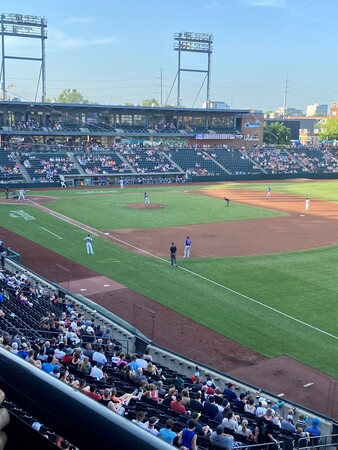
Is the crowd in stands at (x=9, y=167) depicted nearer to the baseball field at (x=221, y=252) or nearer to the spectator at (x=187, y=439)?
the baseball field at (x=221, y=252)

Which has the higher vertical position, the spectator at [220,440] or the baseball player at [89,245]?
the spectator at [220,440]

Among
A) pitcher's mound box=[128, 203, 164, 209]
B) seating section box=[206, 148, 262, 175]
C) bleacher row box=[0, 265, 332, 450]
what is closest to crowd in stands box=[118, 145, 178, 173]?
seating section box=[206, 148, 262, 175]

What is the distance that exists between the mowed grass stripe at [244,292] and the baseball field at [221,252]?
5 cm

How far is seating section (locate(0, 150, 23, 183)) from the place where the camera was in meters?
A: 60.3

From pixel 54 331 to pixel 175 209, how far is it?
33.1 metres

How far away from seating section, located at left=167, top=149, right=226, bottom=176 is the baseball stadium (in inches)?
162

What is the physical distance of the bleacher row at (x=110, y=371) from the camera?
9.91 m

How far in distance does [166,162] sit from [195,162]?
4.70 meters

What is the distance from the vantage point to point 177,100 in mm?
91188

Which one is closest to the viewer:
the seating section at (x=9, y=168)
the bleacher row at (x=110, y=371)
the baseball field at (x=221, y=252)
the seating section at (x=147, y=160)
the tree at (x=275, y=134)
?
the bleacher row at (x=110, y=371)

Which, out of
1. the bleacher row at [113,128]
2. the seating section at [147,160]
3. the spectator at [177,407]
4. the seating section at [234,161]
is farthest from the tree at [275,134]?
the spectator at [177,407]

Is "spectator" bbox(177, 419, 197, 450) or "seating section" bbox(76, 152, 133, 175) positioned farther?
"seating section" bbox(76, 152, 133, 175)

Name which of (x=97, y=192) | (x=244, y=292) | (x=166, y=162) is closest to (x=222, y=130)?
(x=166, y=162)

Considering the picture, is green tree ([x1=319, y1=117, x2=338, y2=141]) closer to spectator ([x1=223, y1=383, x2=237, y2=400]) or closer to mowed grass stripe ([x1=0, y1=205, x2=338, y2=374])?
mowed grass stripe ([x1=0, y1=205, x2=338, y2=374])
